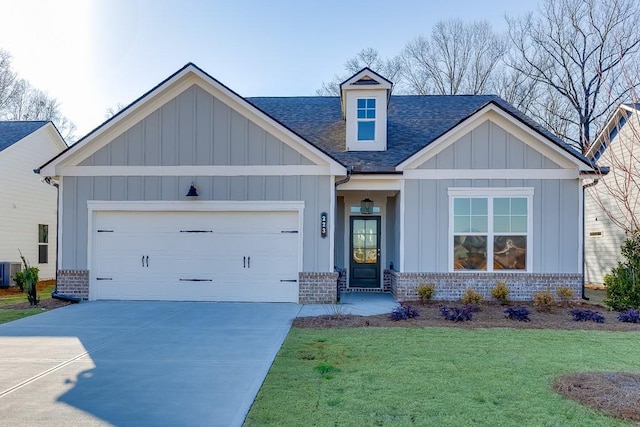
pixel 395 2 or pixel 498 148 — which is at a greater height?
pixel 395 2

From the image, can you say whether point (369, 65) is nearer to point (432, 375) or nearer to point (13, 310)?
point (13, 310)

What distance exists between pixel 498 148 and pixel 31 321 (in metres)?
10.7

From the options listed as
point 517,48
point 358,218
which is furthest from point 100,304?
point 517,48

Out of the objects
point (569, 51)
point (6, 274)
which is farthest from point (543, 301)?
point (569, 51)

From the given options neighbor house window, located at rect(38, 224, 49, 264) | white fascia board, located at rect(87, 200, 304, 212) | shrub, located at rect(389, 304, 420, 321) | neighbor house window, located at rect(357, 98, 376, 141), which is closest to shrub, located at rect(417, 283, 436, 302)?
shrub, located at rect(389, 304, 420, 321)

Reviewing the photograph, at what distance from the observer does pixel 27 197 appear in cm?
1811

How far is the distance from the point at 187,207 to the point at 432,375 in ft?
25.5

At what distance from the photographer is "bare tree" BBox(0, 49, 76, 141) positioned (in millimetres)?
31203

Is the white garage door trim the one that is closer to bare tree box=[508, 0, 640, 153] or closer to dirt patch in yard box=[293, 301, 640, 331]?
dirt patch in yard box=[293, 301, 640, 331]

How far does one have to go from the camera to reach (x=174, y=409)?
14.9ft

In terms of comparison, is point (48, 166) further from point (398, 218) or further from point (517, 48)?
point (517, 48)

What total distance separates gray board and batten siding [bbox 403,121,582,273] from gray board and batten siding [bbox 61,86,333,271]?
7.34ft

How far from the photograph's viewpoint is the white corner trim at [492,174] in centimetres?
1140

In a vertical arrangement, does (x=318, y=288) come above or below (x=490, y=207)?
below
